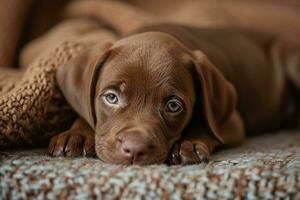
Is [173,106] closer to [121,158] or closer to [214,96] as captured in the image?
[214,96]

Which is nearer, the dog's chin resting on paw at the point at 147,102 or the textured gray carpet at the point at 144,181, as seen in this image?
the textured gray carpet at the point at 144,181

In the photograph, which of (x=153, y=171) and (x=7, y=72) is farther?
(x=7, y=72)

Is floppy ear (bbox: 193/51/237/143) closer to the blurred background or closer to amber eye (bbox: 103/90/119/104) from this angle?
amber eye (bbox: 103/90/119/104)

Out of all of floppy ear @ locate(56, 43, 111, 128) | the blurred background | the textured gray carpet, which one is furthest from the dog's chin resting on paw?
the blurred background

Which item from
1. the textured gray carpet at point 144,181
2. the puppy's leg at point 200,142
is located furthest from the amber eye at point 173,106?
the textured gray carpet at point 144,181

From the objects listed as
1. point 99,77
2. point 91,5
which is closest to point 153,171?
point 99,77

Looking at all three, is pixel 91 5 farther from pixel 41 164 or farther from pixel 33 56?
pixel 41 164

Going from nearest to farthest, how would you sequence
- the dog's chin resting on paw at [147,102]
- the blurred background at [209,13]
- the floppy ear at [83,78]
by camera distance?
the dog's chin resting on paw at [147,102]
the floppy ear at [83,78]
the blurred background at [209,13]

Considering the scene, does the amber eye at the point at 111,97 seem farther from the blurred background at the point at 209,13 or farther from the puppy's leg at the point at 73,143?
the blurred background at the point at 209,13
